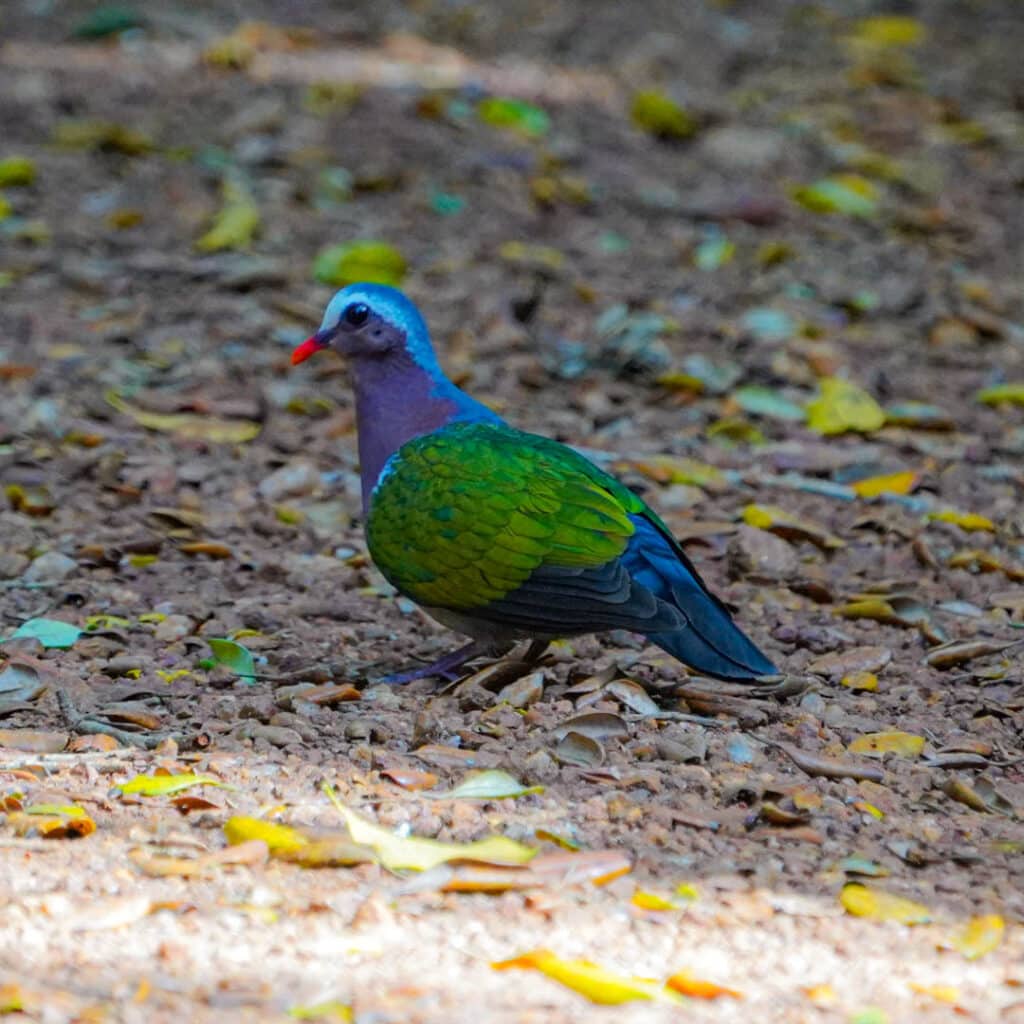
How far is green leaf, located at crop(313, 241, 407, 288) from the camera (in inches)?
275

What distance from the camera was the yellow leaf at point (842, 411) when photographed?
20.3ft

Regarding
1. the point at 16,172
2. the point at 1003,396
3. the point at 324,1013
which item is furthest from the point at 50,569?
the point at 1003,396

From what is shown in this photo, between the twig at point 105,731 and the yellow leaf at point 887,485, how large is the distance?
2.64m

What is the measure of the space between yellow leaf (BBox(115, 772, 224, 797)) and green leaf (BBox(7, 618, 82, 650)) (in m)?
0.97

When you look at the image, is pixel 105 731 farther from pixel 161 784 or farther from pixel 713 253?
pixel 713 253

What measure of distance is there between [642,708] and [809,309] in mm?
3335

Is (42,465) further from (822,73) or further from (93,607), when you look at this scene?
(822,73)

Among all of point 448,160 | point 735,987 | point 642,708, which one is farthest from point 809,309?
point 735,987

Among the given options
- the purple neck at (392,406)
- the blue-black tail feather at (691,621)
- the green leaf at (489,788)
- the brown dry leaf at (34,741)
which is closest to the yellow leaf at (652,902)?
the green leaf at (489,788)

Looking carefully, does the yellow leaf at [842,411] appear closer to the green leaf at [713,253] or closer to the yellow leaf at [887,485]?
the yellow leaf at [887,485]

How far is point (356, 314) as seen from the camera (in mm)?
4781

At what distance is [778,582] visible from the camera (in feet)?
16.8

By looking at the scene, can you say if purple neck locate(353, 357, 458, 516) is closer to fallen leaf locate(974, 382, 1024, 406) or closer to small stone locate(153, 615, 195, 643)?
small stone locate(153, 615, 195, 643)

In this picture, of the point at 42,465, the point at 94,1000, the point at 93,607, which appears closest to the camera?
the point at 94,1000
